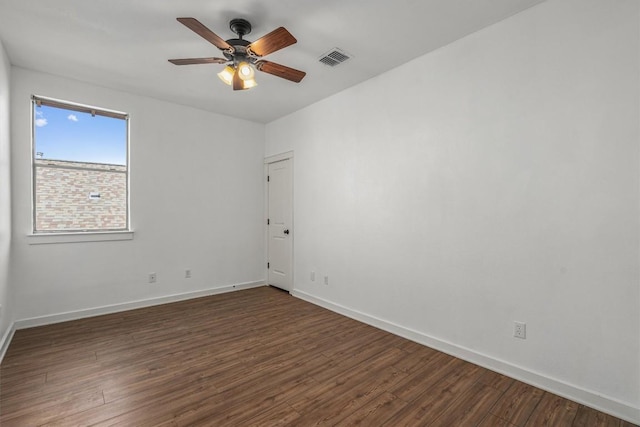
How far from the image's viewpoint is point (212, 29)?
256 cm

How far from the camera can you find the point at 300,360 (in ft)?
8.63

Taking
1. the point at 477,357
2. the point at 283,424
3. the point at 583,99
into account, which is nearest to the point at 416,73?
the point at 583,99

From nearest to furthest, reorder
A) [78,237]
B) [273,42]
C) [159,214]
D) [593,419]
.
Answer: [593,419], [273,42], [78,237], [159,214]

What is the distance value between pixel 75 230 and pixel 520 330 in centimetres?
492

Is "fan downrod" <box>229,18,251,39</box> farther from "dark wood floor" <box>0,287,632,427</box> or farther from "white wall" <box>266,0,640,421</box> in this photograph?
"dark wood floor" <box>0,287,632,427</box>

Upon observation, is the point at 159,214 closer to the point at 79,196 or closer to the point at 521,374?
the point at 79,196

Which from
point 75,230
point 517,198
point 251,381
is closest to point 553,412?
point 517,198

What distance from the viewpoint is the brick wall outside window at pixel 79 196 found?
347 centimetres

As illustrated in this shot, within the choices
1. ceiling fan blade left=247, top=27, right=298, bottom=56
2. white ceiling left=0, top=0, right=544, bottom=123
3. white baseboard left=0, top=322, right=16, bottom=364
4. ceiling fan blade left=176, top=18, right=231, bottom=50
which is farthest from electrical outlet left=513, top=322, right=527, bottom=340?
white baseboard left=0, top=322, right=16, bottom=364

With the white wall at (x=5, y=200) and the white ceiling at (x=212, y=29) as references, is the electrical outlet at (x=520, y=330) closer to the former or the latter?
the white ceiling at (x=212, y=29)

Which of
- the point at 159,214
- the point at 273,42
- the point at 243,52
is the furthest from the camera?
the point at 159,214

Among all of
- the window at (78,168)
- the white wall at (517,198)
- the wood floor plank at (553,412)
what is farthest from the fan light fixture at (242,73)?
the wood floor plank at (553,412)

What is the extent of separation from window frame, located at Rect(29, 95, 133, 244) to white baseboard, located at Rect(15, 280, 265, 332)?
2.92ft

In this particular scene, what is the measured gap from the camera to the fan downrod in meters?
2.40
